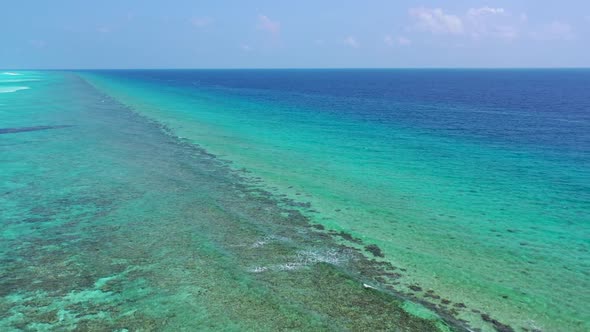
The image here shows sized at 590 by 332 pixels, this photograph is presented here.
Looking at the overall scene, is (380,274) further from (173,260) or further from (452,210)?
(452,210)

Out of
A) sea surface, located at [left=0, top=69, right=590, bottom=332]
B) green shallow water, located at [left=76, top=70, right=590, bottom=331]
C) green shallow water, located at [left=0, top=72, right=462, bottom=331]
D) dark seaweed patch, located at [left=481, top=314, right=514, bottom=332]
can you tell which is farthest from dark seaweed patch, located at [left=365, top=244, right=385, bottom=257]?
dark seaweed patch, located at [left=481, top=314, right=514, bottom=332]

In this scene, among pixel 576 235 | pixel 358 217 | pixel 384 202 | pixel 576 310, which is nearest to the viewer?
pixel 576 310

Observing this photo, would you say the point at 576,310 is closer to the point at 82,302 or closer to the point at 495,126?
the point at 82,302

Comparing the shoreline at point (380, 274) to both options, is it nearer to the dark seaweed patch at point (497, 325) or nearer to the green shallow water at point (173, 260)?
the dark seaweed patch at point (497, 325)

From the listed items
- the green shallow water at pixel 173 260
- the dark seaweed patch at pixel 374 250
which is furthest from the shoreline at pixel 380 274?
the green shallow water at pixel 173 260

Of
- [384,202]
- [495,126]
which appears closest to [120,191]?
[384,202]
